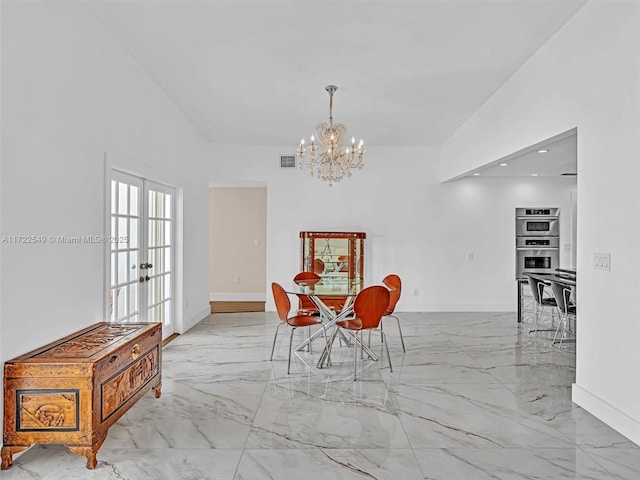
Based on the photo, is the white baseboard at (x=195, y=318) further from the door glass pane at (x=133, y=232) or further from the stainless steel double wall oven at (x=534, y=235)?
the stainless steel double wall oven at (x=534, y=235)

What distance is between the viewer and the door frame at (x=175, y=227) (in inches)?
139

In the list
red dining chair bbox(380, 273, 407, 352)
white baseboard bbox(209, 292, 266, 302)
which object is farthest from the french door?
white baseboard bbox(209, 292, 266, 302)

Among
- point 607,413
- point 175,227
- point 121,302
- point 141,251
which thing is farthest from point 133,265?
point 607,413

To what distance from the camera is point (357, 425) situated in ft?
9.88

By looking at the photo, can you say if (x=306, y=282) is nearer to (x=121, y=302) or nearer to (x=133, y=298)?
(x=133, y=298)

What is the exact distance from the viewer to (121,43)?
147 inches

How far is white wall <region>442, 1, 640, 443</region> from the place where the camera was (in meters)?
2.75

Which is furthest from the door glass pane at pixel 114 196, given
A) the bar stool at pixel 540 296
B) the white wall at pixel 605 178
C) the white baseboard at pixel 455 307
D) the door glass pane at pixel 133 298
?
the white baseboard at pixel 455 307

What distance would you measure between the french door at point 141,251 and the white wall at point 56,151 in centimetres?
35

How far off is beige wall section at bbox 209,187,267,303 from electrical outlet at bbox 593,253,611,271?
655 centimetres

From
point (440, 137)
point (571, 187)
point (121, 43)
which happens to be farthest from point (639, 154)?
point (571, 187)

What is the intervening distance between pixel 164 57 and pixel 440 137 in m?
4.36

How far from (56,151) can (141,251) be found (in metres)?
1.94

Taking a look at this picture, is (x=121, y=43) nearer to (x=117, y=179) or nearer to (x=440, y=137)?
(x=117, y=179)
